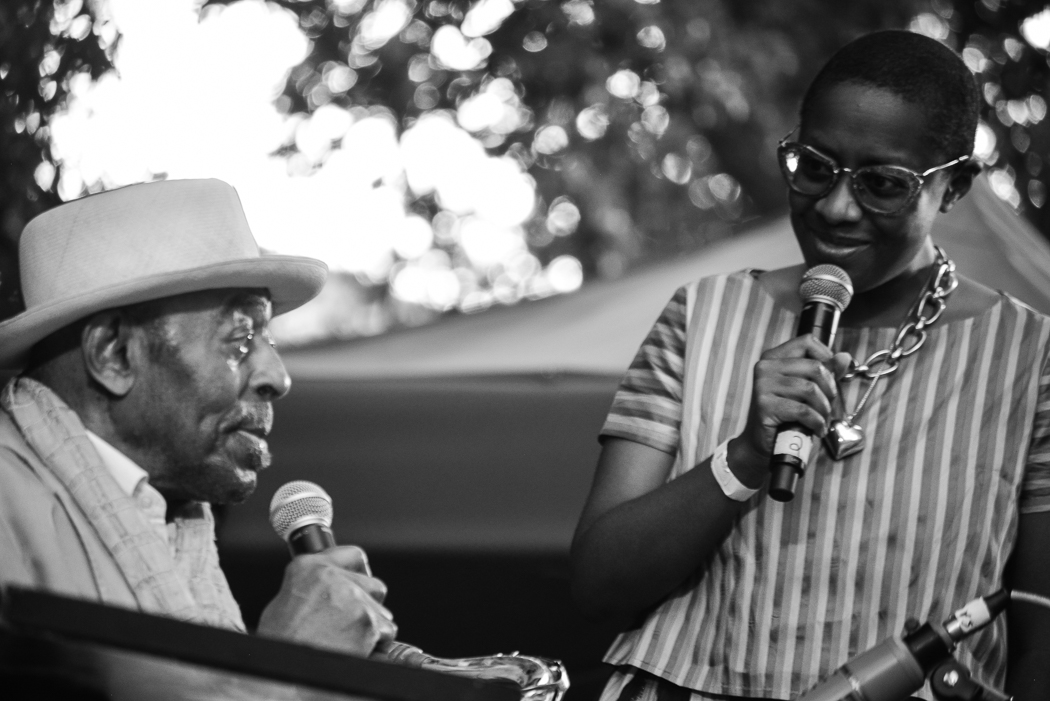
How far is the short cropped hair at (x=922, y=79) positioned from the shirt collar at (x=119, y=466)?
4.47 ft

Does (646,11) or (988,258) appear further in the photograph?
(646,11)

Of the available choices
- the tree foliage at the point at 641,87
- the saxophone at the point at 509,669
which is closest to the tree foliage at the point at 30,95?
the saxophone at the point at 509,669

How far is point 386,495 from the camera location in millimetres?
4191

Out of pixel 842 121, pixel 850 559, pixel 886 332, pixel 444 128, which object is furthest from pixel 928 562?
pixel 444 128

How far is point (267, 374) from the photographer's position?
241 centimetres

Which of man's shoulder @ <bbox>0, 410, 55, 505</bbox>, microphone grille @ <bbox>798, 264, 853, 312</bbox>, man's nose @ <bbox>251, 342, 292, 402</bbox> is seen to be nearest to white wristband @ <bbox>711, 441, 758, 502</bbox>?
microphone grille @ <bbox>798, 264, 853, 312</bbox>

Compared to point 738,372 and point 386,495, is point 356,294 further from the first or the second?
point 738,372

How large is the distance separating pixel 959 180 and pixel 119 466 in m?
1.60

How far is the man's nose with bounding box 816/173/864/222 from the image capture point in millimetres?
2164

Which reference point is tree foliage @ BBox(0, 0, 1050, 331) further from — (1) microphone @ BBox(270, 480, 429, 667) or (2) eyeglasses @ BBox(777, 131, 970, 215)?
(1) microphone @ BBox(270, 480, 429, 667)

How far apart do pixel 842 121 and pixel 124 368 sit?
53.6 inches

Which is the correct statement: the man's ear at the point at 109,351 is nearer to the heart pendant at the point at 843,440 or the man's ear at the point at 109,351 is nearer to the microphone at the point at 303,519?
the microphone at the point at 303,519

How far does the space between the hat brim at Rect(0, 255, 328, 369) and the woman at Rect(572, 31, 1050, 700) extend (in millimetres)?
727

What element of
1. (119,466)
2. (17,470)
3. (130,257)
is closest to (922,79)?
(130,257)
